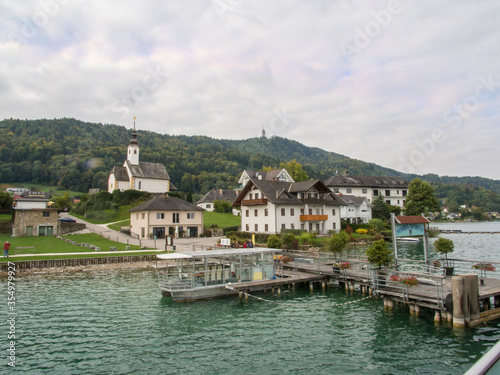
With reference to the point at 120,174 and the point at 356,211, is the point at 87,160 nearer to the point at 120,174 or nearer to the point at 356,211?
the point at 120,174

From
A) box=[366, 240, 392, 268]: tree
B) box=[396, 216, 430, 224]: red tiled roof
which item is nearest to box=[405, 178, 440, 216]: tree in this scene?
box=[396, 216, 430, 224]: red tiled roof

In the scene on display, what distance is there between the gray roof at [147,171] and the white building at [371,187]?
4872cm

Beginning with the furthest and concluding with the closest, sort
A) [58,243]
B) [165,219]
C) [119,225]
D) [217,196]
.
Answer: [217,196]
[119,225]
[165,219]
[58,243]

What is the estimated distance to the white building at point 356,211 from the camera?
88312 mm

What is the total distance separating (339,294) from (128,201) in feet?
203

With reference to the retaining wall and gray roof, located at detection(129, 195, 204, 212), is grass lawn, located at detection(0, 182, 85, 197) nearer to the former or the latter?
gray roof, located at detection(129, 195, 204, 212)

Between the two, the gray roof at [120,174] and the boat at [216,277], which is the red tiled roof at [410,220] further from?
the gray roof at [120,174]

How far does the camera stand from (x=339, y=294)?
26469 millimetres

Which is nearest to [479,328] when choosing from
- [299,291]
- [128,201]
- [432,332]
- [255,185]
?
[432,332]

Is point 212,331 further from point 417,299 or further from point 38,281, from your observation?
point 38,281

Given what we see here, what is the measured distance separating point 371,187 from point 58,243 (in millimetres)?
88575

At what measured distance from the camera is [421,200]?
302 feet

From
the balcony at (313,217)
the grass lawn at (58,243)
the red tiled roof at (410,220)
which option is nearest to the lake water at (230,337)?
the red tiled roof at (410,220)

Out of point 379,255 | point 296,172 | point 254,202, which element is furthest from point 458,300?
point 296,172
